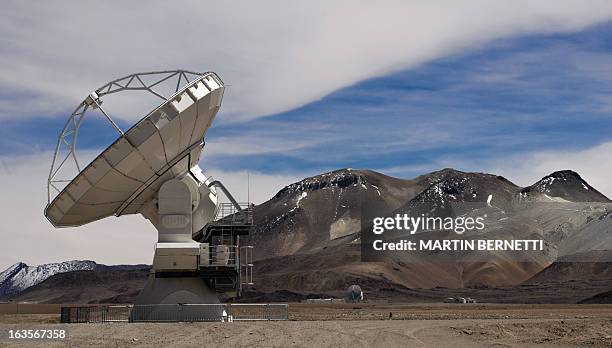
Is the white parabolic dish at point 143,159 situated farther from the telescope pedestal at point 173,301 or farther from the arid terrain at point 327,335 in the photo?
the arid terrain at point 327,335

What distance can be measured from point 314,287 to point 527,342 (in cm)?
15350

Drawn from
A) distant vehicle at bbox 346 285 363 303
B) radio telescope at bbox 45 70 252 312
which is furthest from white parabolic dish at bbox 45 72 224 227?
distant vehicle at bbox 346 285 363 303

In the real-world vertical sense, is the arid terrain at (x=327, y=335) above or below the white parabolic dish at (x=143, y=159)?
below

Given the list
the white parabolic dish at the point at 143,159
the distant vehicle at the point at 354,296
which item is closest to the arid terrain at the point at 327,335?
the white parabolic dish at the point at 143,159

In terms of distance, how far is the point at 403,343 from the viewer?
35.3 meters

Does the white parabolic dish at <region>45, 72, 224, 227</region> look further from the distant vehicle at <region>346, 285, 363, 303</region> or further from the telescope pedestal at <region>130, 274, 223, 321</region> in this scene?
the distant vehicle at <region>346, 285, 363, 303</region>

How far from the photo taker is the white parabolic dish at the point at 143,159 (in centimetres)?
4275

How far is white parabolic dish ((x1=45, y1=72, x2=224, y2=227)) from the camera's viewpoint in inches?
1683

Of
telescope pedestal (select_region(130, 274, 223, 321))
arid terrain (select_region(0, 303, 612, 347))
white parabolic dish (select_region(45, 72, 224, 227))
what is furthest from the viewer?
telescope pedestal (select_region(130, 274, 223, 321))

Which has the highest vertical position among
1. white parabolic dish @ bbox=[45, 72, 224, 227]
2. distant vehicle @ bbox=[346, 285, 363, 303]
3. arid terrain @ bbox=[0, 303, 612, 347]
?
white parabolic dish @ bbox=[45, 72, 224, 227]

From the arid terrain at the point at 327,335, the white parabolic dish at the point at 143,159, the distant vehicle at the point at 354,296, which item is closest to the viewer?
the arid terrain at the point at 327,335

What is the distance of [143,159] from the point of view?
43.9 metres

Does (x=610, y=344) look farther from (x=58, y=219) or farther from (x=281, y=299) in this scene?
(x=281, y=299)

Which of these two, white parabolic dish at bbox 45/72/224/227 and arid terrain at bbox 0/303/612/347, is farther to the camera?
white parabolic dish at bbox 45/72/224/227
